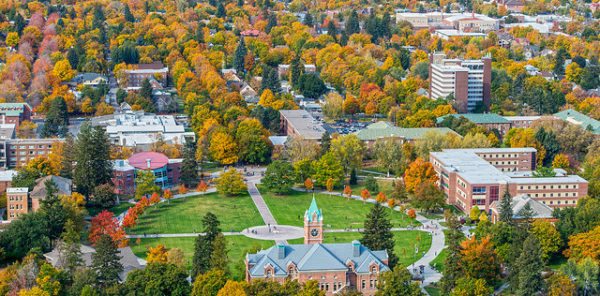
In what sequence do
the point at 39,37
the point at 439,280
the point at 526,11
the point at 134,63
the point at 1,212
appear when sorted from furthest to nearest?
the point at 526,11 < the point at 39,37 < the point at 134,63 < the point at 1,212 < the point at 439,280

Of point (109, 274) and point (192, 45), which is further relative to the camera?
point (192, 45)

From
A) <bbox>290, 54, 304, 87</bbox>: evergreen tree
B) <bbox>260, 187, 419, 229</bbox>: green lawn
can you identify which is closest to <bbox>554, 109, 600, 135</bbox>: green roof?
<bbox>260, 187, 419, 229</bbox>: green lawn

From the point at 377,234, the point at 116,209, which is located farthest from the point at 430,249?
the point at 116,209

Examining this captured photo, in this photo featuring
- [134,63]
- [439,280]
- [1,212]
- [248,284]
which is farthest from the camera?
[134,63]

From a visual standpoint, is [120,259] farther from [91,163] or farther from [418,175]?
[418,175]

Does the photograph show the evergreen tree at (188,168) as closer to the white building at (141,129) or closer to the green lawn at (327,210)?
the green lawn at (327,210)

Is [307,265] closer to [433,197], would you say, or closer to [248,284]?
[248,284]

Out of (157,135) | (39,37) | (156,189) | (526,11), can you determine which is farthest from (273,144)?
(526,11)

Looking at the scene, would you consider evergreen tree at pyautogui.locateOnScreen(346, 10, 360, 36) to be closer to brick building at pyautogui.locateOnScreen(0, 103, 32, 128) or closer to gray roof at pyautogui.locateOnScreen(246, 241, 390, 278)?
brick building at pyautogui.locateOnScreen(0, 103, 32, 128)
